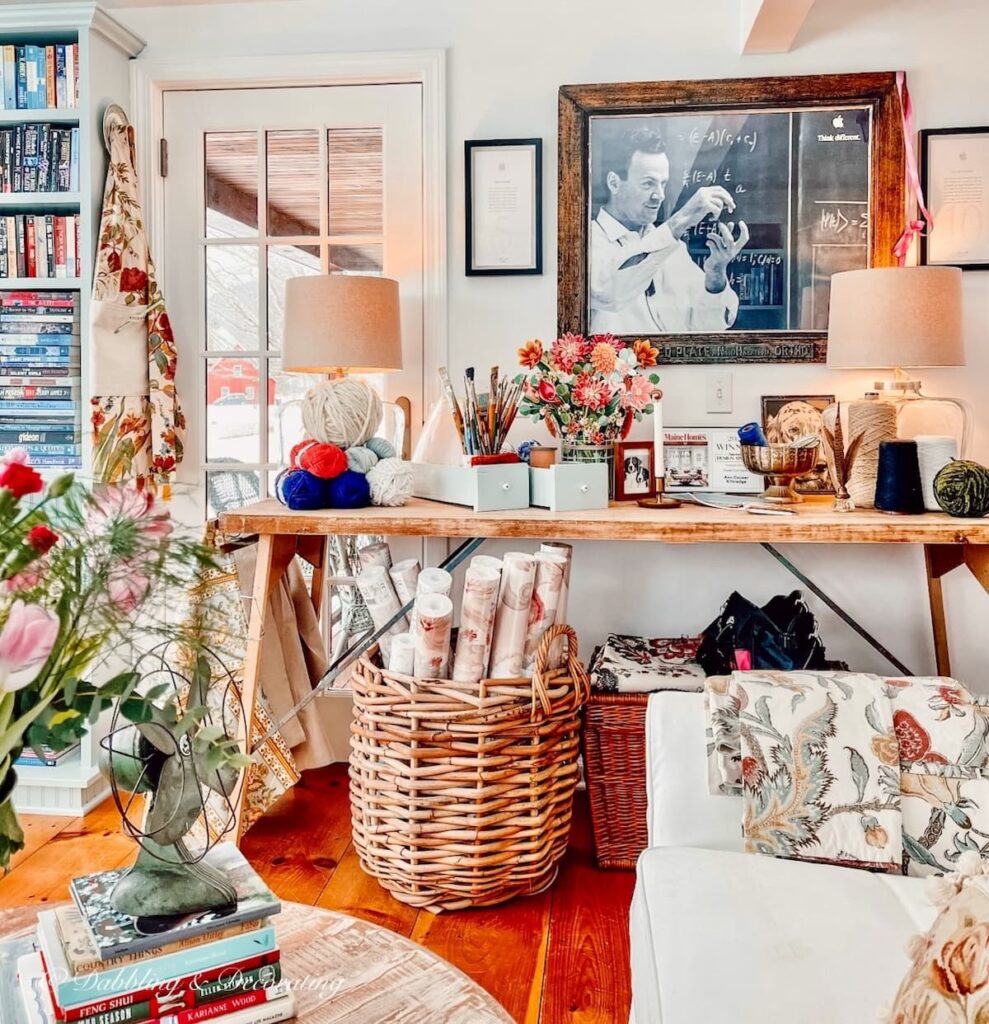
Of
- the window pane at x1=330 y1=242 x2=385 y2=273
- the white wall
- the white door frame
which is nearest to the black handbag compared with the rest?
the white wall

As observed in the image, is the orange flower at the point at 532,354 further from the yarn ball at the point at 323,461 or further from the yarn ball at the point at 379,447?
the yarn ball at the point at 323,461

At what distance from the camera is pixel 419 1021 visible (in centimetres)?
94

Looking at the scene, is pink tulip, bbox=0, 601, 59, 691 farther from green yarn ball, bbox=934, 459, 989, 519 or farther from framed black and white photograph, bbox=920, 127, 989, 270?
framed black and white photograph, bbox=920, 127, 989, 270

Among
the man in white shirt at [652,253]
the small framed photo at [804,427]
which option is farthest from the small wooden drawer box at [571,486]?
the man in white shirt at [652,253]

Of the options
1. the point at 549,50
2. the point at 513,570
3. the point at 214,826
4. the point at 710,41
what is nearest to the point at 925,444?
the point at 513,570

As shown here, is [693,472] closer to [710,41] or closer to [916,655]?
[916,655]

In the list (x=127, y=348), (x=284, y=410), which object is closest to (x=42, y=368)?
(x=127, y=348)

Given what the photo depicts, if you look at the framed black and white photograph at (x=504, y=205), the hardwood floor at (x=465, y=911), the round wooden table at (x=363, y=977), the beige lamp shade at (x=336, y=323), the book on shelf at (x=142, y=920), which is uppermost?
the framed black and white photograph at (x=504, y=205)

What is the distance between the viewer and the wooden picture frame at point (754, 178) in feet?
8.52

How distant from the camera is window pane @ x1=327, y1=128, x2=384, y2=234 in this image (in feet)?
9.21

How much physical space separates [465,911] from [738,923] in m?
0.99

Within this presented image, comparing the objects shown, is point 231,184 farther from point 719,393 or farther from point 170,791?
point 170,791

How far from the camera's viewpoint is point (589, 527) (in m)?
Answer: 2.06

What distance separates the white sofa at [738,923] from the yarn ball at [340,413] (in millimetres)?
1125
